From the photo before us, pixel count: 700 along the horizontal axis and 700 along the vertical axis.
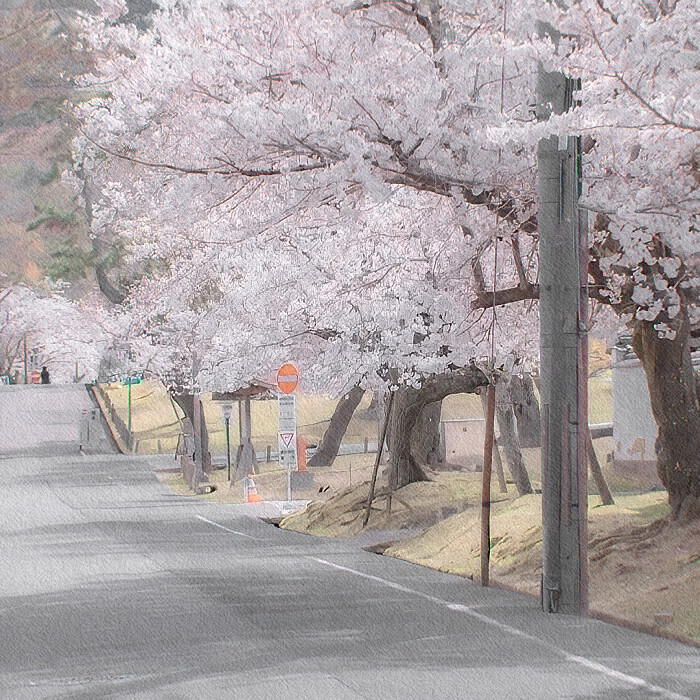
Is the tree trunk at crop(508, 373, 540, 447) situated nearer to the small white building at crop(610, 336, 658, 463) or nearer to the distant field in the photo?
the small white building at crop(610, 336, 658, 463)

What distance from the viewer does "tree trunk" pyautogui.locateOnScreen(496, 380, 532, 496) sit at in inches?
1215

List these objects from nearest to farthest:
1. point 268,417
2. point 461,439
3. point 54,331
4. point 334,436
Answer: point 461,439 → point 334,436 → point 268,417 → point 54,331

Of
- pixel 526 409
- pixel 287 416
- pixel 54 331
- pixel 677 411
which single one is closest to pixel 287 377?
pixel 287 416

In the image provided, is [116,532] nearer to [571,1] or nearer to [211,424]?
[571,1]

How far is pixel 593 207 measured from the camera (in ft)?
49.9

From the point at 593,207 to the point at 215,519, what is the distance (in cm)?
1524

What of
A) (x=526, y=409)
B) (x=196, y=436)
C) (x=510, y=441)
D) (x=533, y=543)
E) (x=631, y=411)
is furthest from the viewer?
(x=526, y=409)

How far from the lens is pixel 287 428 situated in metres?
29.8

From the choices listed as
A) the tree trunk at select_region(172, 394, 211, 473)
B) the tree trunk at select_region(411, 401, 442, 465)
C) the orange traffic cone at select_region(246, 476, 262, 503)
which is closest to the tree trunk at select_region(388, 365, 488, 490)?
the orange traffic cone at select_region(246, 476, 262, 503)

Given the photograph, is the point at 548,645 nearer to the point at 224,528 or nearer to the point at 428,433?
the point at 224,528

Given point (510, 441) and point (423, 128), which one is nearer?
point (423, 128)

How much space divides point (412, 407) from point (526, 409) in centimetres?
1693

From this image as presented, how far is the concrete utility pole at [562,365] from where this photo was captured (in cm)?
1370

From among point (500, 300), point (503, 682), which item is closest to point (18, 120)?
point (500, 300)
